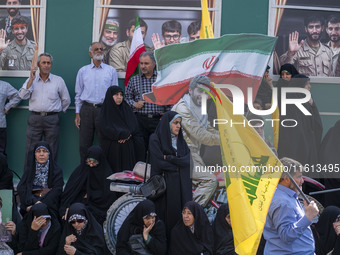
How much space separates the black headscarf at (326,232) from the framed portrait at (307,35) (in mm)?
2907

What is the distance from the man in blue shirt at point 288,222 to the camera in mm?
5855

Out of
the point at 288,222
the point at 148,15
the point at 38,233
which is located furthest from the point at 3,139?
the point at 288,222

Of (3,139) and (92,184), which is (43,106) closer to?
(3,139)

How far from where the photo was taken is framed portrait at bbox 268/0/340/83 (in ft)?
34.4

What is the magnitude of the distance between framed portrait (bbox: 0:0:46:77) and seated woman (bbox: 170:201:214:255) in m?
3.74

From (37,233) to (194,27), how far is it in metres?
3.77

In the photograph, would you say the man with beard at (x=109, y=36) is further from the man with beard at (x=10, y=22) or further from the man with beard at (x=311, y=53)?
the man with beard at (x=311, y=53)

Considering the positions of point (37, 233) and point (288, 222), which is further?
point (37, 233)

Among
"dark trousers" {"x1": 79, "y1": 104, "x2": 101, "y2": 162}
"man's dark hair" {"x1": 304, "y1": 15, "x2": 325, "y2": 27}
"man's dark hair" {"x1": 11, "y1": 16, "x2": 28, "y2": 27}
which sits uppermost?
"man's dark hair" {"x1": 304, "y1": 15, "x2": 325, "y2": 27}

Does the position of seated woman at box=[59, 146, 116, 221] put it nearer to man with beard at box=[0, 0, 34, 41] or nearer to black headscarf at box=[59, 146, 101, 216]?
black headscarf at box=[59, 146, 101, 216]

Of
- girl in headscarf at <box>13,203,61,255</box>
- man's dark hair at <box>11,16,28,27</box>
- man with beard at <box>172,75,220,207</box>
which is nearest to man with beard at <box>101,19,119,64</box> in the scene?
man's dark hair at <box>11,16,28,27</box>

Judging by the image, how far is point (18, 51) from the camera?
10586 mm

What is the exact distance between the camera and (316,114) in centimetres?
951

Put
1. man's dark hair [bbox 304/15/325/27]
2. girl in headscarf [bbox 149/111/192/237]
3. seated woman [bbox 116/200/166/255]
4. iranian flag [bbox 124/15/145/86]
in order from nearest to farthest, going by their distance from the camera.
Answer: seated woman [bbox 116/200/166/255]
girl in headscarf [bbox 149/111/192/237]
iranian flag [bbox 124/15/145/86]
man's dark hair [bbox 304/15/325/27]
